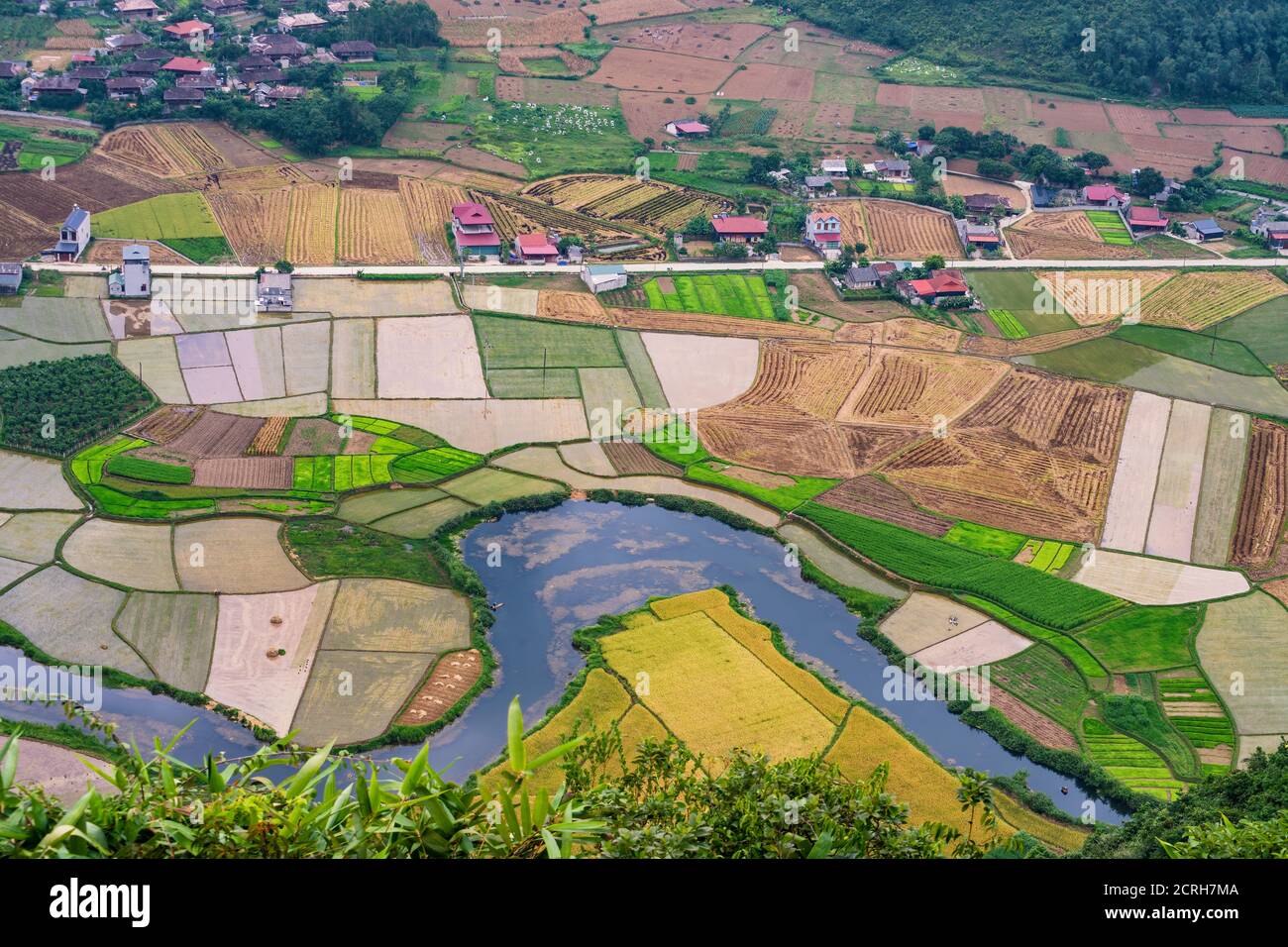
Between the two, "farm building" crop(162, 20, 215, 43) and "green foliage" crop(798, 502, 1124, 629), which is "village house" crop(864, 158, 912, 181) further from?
"farm building" crop(162, 20, 215, 43)

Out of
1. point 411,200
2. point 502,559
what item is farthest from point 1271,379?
point 411,200

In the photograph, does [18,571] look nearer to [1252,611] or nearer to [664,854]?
[664,854]

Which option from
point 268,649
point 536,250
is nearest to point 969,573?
point 268,649

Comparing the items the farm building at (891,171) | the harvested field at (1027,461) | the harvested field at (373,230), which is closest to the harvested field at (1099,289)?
the harvested field at (1027,461)

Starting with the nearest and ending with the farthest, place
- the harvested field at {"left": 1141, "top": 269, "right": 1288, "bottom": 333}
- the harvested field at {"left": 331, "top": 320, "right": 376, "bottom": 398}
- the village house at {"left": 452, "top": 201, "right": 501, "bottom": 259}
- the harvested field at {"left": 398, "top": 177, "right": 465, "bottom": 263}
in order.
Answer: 1. the harvested field at {"left": 331, "top": 320, "right": 376, "bottom": 398}
2. the harvested field at {"left": 1141, "top": 269, "right": 1288, "bottom": 333}
3. the village house at {"left": 452, "top": 201, "right": 501, "bottom": 259}
4. the harvested field at {"left": 398, "top": 177, "right": 465, "bottom": 263}

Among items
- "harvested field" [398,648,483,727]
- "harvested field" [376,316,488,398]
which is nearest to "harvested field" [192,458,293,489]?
"harvested field" [376,316,488,398]

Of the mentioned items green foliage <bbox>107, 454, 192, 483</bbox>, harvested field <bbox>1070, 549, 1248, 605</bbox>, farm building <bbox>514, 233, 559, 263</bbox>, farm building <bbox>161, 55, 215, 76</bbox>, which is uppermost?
farm building <bbox>161, 55, 215, 76</bbox>

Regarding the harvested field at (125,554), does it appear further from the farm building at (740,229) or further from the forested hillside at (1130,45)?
the forested hillside at (1130,45)

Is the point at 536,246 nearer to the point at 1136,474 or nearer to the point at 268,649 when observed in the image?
the point at 1136,474
